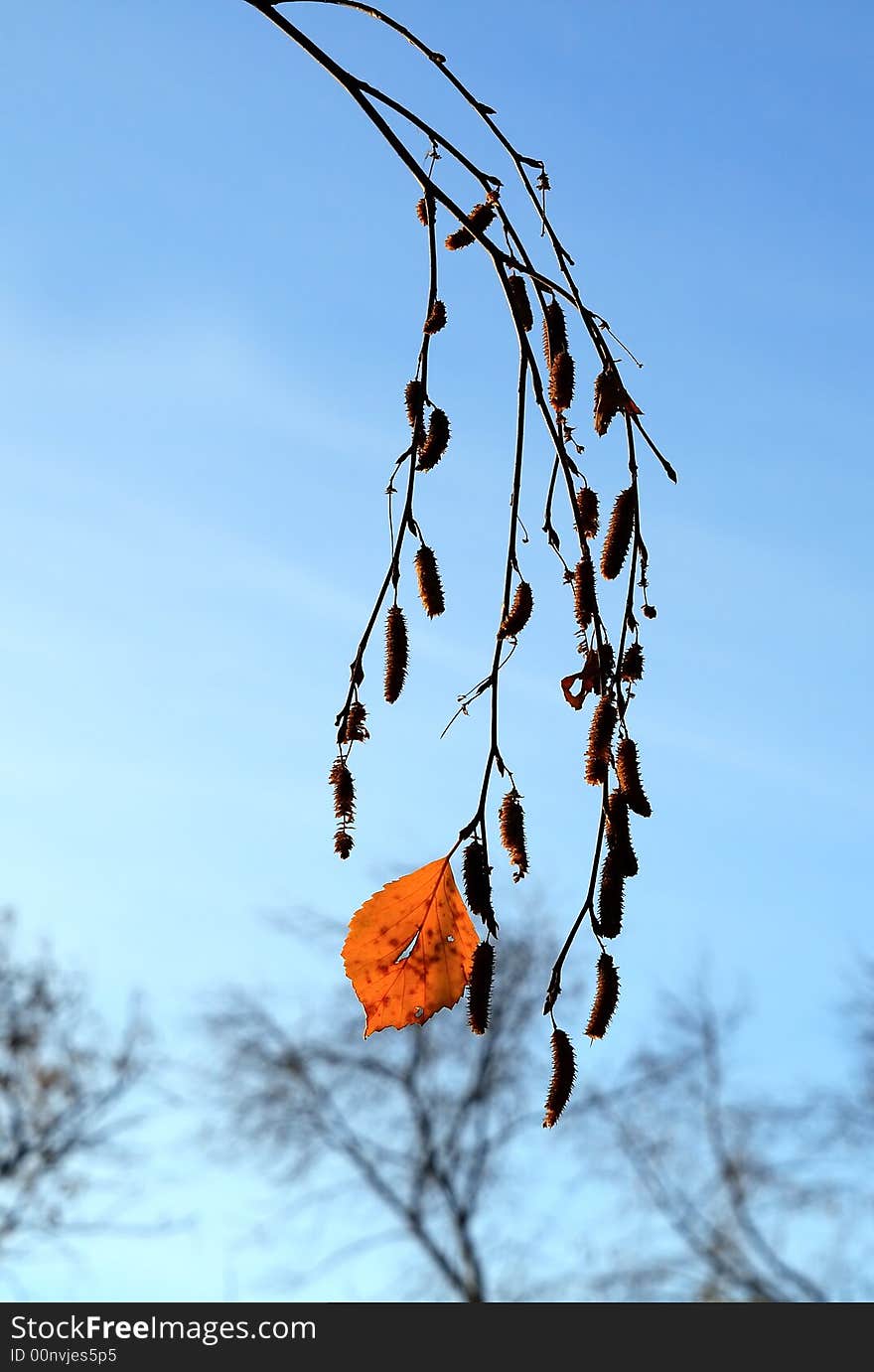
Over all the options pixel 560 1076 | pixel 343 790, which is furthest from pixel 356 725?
pixel 560 1076

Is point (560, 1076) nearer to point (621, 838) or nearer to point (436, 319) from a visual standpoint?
point (621, 838)

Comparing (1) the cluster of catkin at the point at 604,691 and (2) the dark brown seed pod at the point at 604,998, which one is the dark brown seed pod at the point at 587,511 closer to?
(1) the cluster of catkin at the point at 604,691

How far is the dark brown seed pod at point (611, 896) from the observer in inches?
42.2

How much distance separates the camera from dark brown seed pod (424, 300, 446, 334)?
1206 mm

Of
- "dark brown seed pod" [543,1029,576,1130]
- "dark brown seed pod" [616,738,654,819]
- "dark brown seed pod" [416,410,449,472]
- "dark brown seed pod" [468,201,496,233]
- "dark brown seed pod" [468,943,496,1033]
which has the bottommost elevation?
"dark brown seed pod" [543,1029,576,1130]

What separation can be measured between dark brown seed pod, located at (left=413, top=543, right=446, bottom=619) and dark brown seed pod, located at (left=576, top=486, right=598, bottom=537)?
0.14 meters

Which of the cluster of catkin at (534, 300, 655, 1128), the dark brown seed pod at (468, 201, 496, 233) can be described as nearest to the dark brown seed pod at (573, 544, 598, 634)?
the cluster of catkin at (534, 300, 655, 1128)

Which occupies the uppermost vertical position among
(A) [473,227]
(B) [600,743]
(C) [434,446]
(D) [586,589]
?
(A) [473,227]

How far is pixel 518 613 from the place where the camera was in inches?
44.8

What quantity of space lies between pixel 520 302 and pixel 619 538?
0.67ft

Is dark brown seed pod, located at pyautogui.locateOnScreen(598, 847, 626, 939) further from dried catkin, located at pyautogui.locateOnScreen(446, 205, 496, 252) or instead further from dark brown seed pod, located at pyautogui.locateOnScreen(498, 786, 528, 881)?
dried catkin, located at pyautogui.locateOnScreen(446, 205, 496, 252)

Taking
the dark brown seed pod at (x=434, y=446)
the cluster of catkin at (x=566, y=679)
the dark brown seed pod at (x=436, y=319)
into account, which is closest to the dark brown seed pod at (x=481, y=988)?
the cluster of catkin at (x=566, y=679)

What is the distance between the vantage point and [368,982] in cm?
118
